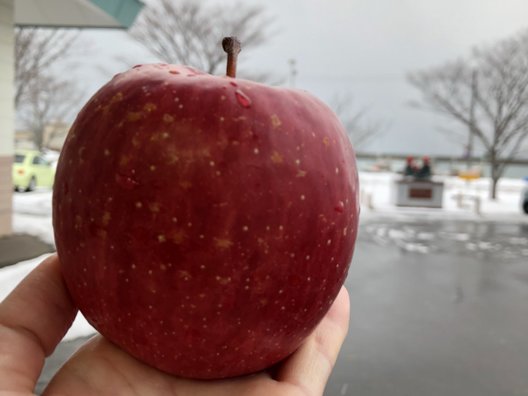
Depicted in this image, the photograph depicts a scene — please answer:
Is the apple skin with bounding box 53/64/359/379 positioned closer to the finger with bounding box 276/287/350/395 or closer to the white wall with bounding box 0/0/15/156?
the finger with bounding box 276/287/350/395

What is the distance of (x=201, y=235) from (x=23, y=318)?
684 mm

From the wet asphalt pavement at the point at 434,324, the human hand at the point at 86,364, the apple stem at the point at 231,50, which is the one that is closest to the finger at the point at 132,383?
the human hand at the point at 86,364

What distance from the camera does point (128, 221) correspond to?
105 centimetres

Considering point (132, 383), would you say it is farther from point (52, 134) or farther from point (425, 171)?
point (52, 134)

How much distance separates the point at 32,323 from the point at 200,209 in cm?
70

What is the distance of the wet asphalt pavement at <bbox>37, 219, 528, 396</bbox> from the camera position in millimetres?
3781

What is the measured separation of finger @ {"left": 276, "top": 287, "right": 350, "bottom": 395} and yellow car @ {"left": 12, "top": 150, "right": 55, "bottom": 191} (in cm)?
1526

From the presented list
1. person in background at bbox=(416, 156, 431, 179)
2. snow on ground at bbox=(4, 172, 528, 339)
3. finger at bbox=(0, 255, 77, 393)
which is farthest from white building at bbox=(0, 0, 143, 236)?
person in background at bbox=(416, 156, 431, 179)

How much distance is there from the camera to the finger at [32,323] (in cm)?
129

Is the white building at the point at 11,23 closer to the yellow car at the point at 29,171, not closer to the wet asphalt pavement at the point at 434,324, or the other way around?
the wet asphalt pavement at the point at 434,324

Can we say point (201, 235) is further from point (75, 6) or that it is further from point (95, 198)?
point (75, 6)

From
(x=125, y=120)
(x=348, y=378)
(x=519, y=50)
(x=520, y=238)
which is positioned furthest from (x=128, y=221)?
(x=519, y=50)

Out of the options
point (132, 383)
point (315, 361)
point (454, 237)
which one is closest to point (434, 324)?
point (315, 361)

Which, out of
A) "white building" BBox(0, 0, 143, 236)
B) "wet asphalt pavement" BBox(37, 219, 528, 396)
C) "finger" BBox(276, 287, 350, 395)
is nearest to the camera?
"finger" BBox(276, 287, 350, 395)
